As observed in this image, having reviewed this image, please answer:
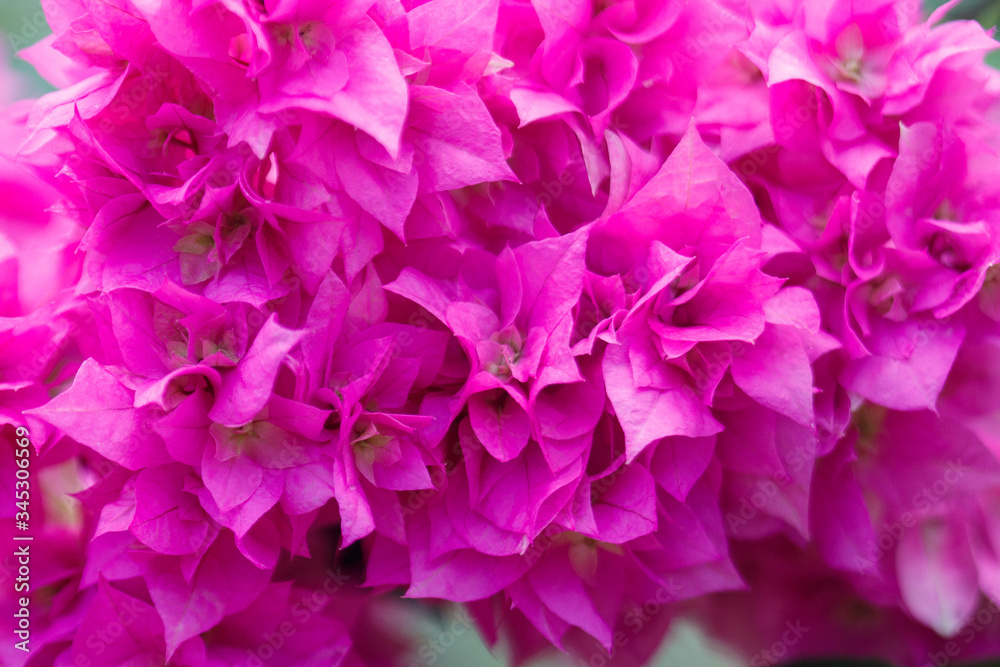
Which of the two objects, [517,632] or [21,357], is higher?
[21,357]

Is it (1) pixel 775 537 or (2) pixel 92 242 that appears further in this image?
(1) pixel 775 537

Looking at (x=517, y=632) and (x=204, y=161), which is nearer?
(x=204, y=161)

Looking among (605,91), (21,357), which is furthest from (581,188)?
(21,357)

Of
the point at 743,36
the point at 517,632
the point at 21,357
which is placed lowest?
the point at 517,632

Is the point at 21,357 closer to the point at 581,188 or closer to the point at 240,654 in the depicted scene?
the point at 240,654

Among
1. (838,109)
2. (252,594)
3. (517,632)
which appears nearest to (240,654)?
(252,594)

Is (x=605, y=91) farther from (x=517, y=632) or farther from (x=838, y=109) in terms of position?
(x=517, y=632)
